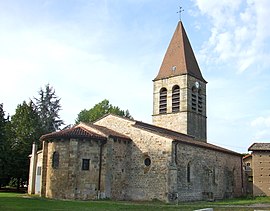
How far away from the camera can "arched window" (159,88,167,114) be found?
38531 mm

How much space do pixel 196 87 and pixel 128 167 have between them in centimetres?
1565

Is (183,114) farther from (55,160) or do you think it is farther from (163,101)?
(55,160)

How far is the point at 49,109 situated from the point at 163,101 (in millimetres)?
22773

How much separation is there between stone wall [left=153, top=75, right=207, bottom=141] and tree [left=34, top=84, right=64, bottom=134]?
20110 millimetres

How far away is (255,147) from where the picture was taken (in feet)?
119

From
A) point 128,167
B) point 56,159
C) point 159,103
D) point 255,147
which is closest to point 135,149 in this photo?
point 128,167

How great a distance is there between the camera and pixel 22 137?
40.1 m

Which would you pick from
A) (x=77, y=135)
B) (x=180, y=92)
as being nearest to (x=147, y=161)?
(x=77, y=135)

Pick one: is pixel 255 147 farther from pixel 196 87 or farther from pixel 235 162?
pixel 196 87

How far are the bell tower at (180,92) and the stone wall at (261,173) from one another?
606 cm

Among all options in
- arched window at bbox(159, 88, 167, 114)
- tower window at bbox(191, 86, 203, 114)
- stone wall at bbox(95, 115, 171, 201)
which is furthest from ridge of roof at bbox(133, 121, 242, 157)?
arched window at bbox(159, 88, 167, 114)

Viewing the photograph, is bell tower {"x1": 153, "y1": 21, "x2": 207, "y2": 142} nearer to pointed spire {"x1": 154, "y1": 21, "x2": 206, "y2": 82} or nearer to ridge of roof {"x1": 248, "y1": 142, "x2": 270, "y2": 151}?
pointed spire {"x1": 154, "y1": 21, "x2": 206, "y2": 82}

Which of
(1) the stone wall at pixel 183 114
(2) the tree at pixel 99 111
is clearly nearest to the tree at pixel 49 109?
(2) the tree at pixel 99 111

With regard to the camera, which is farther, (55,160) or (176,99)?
(176,99)
